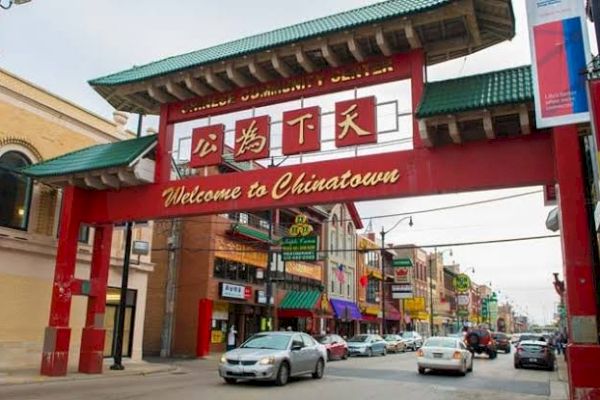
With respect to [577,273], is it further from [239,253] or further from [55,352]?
[239,253]

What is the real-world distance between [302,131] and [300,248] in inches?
583

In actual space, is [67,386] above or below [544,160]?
below

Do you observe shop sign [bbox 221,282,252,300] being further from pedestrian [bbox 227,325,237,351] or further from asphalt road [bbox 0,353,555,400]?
asphalt road [bbox 0,353,555,400]

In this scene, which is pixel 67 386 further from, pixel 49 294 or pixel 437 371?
pixel 437 371

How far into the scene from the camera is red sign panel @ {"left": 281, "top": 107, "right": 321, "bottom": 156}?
597 inches

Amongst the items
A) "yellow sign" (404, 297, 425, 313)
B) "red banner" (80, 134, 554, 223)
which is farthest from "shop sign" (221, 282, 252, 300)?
"yellow sign" (404, 297, 425, 313)

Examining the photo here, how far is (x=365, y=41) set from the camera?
14.9 meters

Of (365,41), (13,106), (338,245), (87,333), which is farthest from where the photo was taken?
(338,245)

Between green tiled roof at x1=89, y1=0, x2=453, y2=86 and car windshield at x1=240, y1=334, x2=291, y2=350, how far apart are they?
8.08 meters

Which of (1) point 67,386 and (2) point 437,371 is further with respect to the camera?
(2) point 437,371

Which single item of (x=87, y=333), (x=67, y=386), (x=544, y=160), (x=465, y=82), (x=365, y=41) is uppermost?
(x=365, y=41)

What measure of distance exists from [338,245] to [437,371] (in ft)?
94.0

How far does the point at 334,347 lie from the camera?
32.0 m

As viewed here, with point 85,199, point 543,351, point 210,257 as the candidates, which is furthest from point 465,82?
point 210,257
